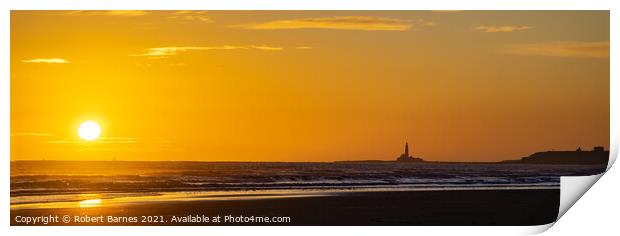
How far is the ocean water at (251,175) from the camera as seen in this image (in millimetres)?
8383

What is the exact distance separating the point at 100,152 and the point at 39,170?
625 millimetres

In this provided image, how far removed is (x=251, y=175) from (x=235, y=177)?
12cm

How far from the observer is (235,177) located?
351 inches

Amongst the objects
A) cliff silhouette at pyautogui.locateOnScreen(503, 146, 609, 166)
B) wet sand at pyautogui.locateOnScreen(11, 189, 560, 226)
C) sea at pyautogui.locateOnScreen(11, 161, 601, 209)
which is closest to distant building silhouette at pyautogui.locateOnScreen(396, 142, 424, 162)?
sea at pyautogui.locateOnScreen(11, 161, 601, 209)

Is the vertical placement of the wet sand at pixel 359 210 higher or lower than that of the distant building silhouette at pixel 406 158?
lower

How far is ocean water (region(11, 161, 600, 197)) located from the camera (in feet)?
27.5

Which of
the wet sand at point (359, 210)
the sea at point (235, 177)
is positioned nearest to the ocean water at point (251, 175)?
the sea at point (235, 177)

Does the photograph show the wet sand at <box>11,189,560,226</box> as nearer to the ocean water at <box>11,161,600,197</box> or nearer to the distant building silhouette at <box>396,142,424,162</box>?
the ocean water at <box>11,161,600,197</box>

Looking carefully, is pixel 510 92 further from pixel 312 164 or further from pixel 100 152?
pixel 100 152

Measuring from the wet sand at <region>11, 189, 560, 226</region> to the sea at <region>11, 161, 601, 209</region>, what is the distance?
94 mm

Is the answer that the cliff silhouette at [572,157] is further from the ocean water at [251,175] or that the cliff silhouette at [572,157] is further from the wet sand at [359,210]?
the wet sand at [359,210]

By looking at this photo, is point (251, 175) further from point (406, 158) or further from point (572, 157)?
point (572, 157)

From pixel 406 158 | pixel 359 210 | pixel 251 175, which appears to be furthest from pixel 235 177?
pixel 406 158
